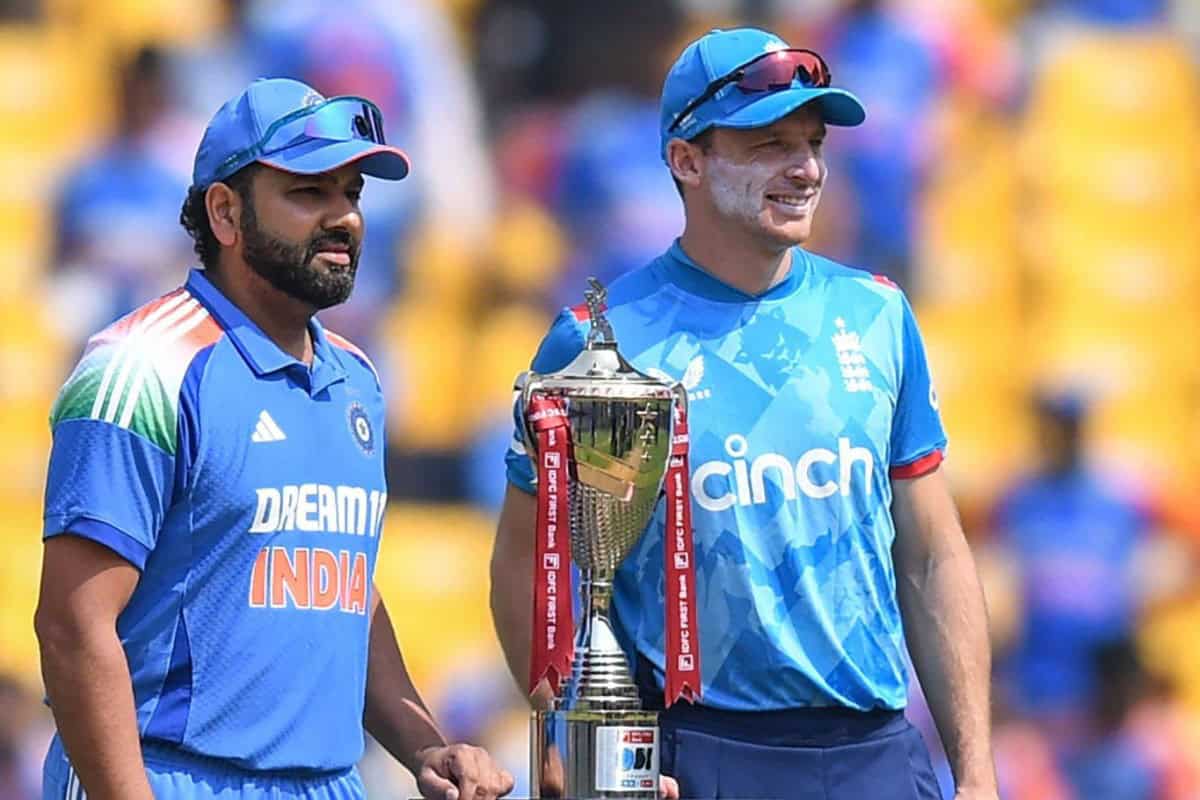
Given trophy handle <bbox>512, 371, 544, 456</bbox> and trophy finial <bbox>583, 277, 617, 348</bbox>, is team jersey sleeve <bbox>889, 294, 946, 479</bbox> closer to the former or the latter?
trophy finial <bbox>583, 277, 617, 348</bbox>

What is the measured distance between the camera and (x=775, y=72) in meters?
3.62

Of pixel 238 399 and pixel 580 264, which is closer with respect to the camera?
pixel 238 399

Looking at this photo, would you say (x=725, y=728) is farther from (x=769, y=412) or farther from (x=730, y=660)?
(x=769, y=412)

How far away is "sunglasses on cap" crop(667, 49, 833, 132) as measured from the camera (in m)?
3.62

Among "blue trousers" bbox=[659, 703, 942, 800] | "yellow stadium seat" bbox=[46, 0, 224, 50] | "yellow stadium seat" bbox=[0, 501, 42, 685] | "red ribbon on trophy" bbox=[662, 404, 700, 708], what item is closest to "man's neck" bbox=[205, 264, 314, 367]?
"red ribbon on trophy" bbox=[662, 404, 700, 708]

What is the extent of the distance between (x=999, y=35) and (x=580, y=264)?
1.81 meters

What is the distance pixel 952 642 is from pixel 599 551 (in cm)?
71

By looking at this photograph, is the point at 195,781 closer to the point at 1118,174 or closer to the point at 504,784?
the point at 504,784

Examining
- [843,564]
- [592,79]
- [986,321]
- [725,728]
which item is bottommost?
[725,728]

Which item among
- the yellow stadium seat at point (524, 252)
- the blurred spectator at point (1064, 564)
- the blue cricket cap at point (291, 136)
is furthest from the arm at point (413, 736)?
the blurred spectator at point (1064, 564)

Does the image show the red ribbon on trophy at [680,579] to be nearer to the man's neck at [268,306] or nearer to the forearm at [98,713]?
the man's neck at [268,306]

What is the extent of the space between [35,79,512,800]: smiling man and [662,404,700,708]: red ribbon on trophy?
285 millimetres

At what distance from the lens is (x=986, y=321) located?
7.98m

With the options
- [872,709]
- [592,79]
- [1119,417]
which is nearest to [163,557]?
[872,709]
